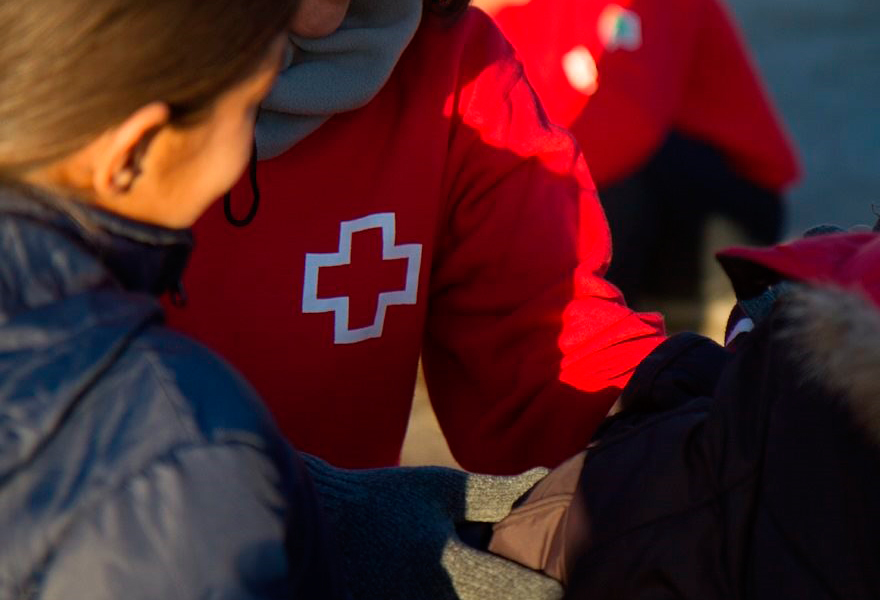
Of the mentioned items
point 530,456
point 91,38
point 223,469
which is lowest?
point 530,456

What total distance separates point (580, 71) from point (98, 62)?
206 cm

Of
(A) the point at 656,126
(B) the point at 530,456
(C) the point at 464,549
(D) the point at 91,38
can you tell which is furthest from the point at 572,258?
(A) the point at 656,126

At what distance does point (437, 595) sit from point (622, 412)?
0.94 feet

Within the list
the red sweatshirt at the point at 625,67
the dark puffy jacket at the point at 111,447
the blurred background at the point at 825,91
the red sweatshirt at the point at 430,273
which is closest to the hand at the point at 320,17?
the red sweatshirt at the point at 430,273

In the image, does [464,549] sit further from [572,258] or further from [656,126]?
[656,126]

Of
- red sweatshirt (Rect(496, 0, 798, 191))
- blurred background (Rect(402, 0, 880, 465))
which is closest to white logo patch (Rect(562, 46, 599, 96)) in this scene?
red sweatshirt (Rect(496, 0, 798, 191))

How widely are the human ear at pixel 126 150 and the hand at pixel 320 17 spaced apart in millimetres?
469

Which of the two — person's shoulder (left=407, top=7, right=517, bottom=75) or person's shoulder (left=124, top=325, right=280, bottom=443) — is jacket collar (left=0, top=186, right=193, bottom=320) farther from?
person's shoulder (left=407, top=7, right=517, bottom=75)

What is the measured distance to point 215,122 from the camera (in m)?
1.22

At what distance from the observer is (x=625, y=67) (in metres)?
3.10

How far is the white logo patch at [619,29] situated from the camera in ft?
10.1

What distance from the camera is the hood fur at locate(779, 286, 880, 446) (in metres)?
1.18

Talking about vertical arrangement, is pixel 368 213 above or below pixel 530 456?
above

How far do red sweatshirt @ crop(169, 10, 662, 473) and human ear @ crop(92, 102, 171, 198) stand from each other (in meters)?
0.50
